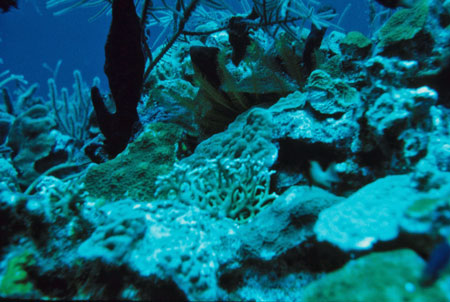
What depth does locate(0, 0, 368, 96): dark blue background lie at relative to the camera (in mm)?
55312

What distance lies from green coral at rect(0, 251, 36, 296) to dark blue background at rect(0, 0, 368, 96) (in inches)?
2250

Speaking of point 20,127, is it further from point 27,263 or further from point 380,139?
point 380,139

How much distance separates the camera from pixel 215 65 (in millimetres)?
3447

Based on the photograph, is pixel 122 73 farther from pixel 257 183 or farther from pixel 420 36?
pixel 420 36

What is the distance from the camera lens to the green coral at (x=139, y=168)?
8.18ft

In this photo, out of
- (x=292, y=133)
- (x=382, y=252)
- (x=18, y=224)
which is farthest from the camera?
(x=292, y=133)

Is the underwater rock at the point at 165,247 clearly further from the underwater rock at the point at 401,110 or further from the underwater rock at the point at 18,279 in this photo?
the underwater rock at the point at 401,110

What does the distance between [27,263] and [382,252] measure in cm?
175

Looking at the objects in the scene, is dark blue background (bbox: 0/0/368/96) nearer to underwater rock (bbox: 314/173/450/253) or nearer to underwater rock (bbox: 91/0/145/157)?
underwater rock (bbox: 91/0/145/157)

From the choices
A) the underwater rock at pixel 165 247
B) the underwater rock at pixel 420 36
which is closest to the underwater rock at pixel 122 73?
the underwater rock at pixel 165 247

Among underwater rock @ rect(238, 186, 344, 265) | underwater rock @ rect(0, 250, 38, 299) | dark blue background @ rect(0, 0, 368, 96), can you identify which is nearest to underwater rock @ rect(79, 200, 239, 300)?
underwater rock @ rect(238, 186, 344, 265)

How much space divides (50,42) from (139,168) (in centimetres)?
7897

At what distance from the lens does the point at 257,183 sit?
7.03 feet

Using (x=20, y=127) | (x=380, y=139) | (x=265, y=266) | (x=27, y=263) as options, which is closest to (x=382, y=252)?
(x=265, y=266)
